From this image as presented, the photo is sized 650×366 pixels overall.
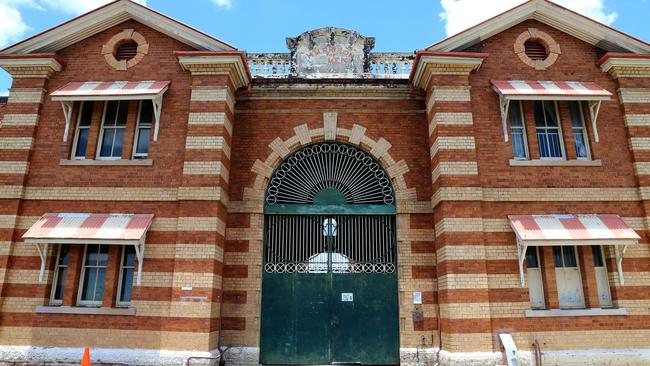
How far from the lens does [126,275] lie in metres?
9.95

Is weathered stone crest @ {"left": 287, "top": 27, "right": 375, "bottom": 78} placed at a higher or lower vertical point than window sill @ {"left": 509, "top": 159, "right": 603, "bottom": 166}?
higher

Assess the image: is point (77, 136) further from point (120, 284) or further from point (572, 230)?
point (572, 230)

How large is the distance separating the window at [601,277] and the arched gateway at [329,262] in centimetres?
432

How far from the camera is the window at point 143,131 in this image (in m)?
10.6

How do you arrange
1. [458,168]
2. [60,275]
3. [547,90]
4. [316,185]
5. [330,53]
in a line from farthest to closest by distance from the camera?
[330,53], [316,185], [547,90], [60,275], [458,168]

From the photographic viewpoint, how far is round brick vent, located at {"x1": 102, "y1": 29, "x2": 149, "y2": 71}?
11.0 metres

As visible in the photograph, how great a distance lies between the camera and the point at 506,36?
11.0 m

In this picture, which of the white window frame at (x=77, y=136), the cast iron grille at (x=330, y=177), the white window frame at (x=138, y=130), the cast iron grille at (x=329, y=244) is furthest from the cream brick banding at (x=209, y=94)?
the cast iron grille at (x=329, y=244)

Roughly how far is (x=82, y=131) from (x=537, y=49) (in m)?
11.1

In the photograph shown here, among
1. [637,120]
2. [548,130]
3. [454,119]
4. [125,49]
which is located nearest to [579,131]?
[548,130]

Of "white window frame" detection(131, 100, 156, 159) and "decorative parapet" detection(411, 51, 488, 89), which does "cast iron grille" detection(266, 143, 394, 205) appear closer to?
"decorative parapet" detection(411, 51, 488, 89)

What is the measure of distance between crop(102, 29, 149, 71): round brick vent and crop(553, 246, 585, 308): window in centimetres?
1054

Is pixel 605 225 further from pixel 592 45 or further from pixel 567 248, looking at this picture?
pixel 592 45

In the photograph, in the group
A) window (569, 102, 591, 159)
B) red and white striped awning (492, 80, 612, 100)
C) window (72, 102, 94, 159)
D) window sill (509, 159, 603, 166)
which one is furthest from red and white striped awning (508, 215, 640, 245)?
window (72, 102, 94, 159)
